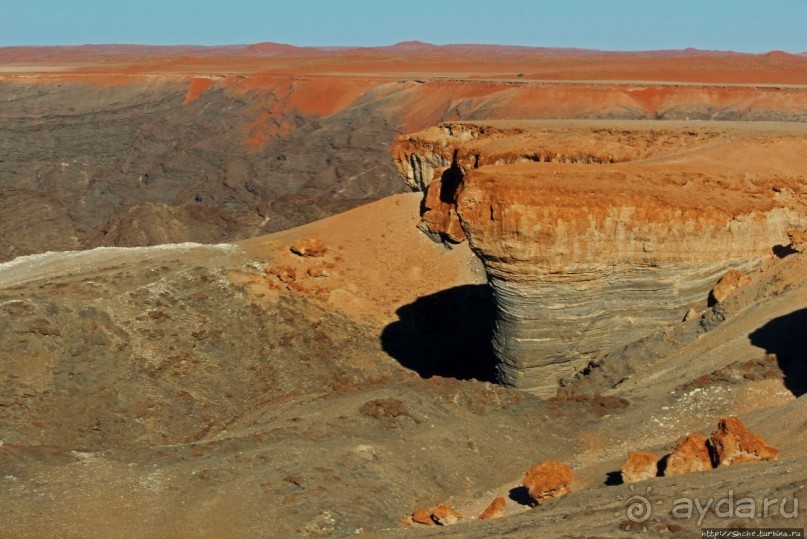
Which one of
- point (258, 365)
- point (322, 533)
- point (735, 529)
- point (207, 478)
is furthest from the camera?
point (258, 365)

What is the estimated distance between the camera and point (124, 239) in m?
39.8

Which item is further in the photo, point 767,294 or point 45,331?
point 45,331

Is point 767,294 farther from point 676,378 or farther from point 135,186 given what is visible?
point 135,186

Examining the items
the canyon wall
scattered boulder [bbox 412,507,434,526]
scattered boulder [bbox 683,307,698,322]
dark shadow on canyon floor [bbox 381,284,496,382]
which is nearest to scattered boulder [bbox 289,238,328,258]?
dark shadow on canyon floor [bbox 381,284,496,382]

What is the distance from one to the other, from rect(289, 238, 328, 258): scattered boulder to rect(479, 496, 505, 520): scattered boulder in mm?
15485

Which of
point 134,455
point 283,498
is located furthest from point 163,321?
point 283,498

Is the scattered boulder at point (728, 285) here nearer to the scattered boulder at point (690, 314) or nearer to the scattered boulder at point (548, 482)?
the scattered boulder at point (690, 314)

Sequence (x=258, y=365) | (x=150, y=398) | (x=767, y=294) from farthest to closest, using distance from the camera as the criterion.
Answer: (x=258, y=365) < (x=150, y=398) < (x=767, y=294)

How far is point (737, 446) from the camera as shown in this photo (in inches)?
519

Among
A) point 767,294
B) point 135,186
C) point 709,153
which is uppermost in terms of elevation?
point 709,153

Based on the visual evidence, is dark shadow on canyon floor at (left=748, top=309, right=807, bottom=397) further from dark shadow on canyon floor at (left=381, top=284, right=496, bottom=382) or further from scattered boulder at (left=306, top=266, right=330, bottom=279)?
scattered boulder at (left=306, top=266, right=330, bottom=279)

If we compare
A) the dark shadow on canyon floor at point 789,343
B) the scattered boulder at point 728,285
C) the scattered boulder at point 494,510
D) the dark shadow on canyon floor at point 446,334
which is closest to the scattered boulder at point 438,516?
the scattered boulder at point 494,510

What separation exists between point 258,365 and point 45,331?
4.70 metres

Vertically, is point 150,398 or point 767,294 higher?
point 767,294
